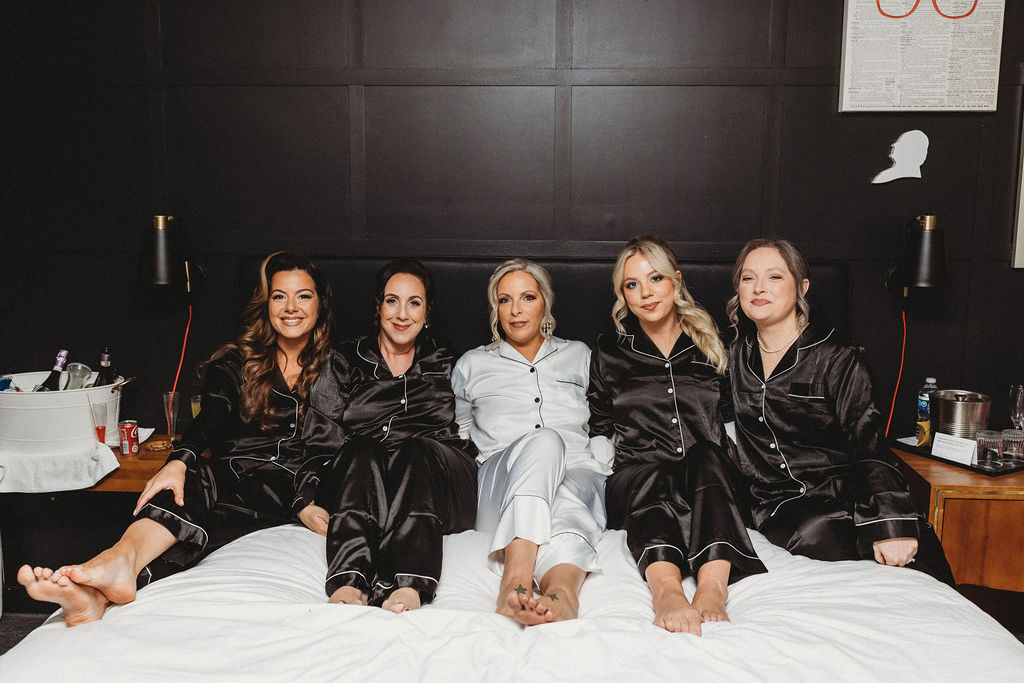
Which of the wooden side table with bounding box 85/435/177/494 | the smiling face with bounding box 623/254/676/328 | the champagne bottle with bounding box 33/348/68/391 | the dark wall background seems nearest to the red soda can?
the wooden side table with bounding box 85/435/177/494

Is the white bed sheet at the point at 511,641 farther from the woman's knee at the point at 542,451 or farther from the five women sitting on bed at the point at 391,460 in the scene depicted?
the woman's knee at the point at 542,451

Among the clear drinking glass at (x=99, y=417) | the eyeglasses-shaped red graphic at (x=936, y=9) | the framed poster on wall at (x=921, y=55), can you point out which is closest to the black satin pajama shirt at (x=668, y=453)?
the framed poster on wall at (x=921, y=55)

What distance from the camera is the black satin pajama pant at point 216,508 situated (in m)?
1.85

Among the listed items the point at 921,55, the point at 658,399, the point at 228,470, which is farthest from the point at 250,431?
the point at 921,55

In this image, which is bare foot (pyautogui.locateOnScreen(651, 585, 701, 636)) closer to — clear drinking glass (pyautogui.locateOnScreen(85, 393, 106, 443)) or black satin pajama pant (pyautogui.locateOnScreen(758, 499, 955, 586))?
black satin pajama pant (pyautogui.locateOnScreen(758, 499, 955, 586))

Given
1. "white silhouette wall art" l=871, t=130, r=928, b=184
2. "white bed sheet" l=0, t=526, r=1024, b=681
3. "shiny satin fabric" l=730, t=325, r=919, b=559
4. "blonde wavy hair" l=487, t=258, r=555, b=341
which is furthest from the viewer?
"white silhouette wall art" l=871, t=130, r=928, b=184

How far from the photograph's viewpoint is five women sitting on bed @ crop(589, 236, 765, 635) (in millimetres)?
1897

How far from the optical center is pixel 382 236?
2912mm

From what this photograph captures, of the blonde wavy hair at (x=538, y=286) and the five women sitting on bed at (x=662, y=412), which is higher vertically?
the blonde wavy hair at (x=538, y=286)

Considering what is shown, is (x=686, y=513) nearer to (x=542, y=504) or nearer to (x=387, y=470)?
(x=542, y=504)

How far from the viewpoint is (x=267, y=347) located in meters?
2.40

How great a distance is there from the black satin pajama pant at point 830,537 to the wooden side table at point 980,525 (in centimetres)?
26

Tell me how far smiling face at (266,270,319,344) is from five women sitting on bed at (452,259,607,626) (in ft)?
1.92

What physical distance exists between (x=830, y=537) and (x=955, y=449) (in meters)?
0.76
